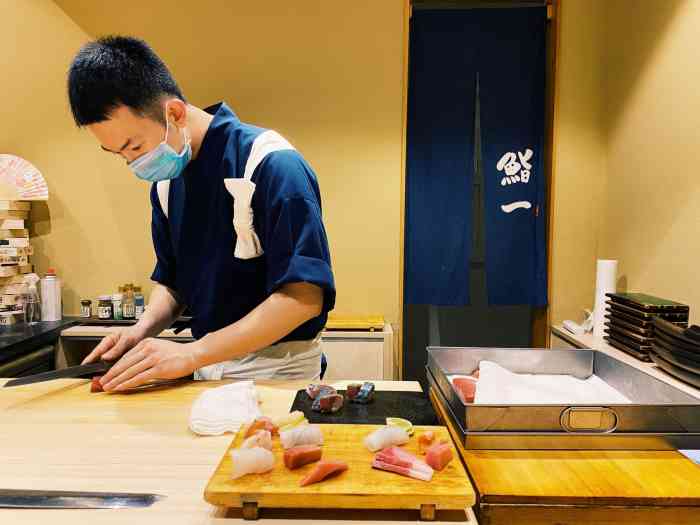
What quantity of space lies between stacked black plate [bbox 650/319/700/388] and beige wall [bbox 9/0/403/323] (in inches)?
67.0

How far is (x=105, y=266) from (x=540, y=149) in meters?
3.10

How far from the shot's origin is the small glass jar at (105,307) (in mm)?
3094

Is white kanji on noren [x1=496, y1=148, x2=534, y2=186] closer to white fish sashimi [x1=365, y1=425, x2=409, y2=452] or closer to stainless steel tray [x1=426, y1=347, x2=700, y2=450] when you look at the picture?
stainless steel tray [x1=426, y1=347, x2=700, y2=450]

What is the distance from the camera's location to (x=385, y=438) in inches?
34.8

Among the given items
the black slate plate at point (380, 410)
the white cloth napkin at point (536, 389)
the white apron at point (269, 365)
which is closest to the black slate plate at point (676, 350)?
the white cloth napkin at point (536, 389)

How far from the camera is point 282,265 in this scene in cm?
125

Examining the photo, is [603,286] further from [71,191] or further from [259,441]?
[71,191]

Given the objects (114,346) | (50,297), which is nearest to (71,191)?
(50,297)

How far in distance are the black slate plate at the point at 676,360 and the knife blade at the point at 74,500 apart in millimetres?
1772

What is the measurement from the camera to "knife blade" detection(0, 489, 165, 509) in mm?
759

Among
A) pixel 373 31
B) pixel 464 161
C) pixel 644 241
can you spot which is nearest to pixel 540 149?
pixel 464 161

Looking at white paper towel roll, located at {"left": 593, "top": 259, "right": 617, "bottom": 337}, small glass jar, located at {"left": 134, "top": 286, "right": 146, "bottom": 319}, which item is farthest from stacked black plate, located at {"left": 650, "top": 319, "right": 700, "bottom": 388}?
small glass jar, located at {"left": 134, "top": 286, "right": 146, "bottom": 319}

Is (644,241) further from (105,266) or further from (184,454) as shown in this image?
(105,266)

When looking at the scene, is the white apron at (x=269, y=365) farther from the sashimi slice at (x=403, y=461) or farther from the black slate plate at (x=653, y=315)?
the black slate plate at (x=653, y=315)
